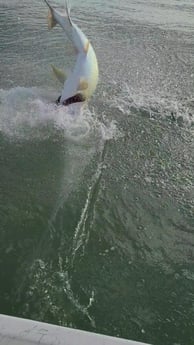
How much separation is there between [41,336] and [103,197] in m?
3.09

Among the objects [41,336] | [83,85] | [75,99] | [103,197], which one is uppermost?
[41,336]

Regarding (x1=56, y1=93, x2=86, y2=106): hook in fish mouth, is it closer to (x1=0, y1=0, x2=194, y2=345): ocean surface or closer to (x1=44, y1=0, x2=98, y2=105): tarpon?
(x1=44, y1=0, x2=98, y2=105): tarpon

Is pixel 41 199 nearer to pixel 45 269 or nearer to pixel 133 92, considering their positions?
pixel 45 269

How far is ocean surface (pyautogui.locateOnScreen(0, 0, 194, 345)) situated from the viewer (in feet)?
13.3

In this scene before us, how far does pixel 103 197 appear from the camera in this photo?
5.42 metres

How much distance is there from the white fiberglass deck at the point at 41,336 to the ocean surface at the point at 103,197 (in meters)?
1.44

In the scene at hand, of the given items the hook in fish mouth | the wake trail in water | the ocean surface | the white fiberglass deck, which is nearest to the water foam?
the ocean surface

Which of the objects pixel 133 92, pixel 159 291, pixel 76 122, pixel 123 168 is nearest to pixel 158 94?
pixel 133 92

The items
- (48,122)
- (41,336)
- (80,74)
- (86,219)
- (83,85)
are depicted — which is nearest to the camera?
(41,336)

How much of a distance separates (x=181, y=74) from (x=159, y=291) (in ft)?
19.2

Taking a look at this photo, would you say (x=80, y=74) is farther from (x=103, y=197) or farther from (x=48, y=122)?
(x=103, y=197)

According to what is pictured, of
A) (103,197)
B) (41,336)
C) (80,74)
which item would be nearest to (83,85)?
(80,74)

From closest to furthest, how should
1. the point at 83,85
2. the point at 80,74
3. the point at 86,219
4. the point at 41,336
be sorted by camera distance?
the point at 41,336
the point at 86,219
the point at 83,85
the point at 80,74

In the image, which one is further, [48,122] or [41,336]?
[48,122]
